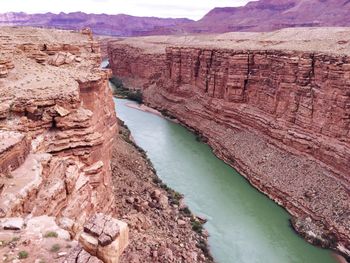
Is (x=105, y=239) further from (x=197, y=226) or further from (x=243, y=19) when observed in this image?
(x=243, y=19)

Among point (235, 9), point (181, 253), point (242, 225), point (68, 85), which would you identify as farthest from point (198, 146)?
point (235, 9)

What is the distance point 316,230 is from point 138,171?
1092cm

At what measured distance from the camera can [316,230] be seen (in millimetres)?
18359

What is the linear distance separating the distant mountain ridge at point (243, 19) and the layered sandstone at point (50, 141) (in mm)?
82906

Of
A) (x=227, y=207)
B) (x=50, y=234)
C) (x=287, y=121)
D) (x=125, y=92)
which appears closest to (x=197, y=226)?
(x=227, y=207)

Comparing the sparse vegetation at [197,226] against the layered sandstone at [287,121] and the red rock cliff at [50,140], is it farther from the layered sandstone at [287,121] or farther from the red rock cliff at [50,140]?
the red rock cliff at [50,140]

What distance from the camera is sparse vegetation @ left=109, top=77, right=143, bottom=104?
51688 mm

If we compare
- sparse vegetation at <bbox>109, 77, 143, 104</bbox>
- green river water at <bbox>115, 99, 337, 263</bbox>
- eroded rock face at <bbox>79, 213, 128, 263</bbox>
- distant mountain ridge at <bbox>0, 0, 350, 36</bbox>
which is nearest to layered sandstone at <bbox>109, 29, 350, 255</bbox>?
green river water at <bbox>115, 99, 337, 263</bbox>

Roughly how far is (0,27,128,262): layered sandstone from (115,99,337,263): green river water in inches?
285

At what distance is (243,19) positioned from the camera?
117 metres

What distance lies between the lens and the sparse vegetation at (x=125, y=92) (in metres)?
51.7

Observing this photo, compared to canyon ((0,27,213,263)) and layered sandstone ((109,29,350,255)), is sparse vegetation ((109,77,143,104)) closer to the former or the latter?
layered sandstone ((109,29,350,255))

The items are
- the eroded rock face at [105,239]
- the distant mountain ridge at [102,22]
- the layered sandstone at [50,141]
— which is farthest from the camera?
the distant mountain ridge at [102,22]

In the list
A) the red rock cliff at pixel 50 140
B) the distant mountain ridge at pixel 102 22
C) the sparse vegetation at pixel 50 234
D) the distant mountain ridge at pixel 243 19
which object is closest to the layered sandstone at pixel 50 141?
the red rock cliff at pixel 50 140
